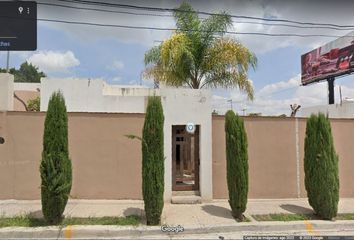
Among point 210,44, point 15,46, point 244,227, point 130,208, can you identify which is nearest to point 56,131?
point 130,208

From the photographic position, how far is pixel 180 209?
8.22 meters

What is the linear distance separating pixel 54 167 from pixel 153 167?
1.97 meters

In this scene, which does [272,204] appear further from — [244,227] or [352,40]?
Answer: [352,40]

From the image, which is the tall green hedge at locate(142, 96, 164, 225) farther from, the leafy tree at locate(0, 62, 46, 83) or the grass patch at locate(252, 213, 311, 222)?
the leafy tree at locate(0, 62, 46, 83)

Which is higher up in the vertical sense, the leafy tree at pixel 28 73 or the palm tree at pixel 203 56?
the leafy tree at pixel 28 73

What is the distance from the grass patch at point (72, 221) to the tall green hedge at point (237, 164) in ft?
7.11

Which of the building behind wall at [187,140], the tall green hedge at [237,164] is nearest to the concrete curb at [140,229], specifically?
the tall green hedge at [237,164]

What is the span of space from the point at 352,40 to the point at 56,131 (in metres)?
23.3

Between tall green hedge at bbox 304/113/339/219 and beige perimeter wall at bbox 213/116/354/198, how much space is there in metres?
1.82

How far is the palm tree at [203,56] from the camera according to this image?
1264 cm

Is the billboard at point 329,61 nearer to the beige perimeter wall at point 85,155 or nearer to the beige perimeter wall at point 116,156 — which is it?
the beige perimeter wall at point 116,156

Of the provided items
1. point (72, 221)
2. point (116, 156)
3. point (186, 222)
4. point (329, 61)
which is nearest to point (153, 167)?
point (186, 222)

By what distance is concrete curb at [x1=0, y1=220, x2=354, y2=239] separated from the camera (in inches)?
251

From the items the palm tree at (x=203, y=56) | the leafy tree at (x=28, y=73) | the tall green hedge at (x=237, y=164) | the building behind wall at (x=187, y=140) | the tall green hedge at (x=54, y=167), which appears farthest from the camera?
the leafy tree at (x=28, y=73)
